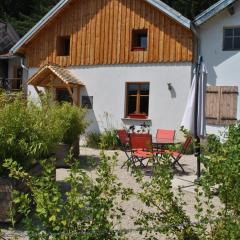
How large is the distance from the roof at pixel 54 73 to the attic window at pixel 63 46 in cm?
120

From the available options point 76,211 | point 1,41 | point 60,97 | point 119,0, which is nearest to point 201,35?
point 119,0

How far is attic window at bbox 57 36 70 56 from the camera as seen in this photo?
18.9 m

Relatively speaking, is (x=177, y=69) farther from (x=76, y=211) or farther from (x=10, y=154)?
(x=76, y=211)

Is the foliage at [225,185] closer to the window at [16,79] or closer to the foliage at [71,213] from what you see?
the foliage at [71,213]

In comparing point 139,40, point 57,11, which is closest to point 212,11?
point 139,40

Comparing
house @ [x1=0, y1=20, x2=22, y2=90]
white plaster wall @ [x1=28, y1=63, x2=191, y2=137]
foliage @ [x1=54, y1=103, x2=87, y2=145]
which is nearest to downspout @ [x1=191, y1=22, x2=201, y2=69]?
white plaster wall @ [x1=28, y1=63, x2=191, y2=137]

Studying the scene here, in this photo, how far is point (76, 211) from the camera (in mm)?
3053

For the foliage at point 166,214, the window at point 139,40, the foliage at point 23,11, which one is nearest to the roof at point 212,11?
the window at point 139,40

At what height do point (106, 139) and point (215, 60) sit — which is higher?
point (215, 60)

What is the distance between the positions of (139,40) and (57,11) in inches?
151

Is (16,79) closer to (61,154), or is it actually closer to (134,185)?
(61,154)

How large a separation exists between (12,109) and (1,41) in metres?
23.2

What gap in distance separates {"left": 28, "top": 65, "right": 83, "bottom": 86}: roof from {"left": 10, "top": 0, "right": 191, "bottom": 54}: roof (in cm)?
201

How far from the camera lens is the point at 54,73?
17.7 metres
